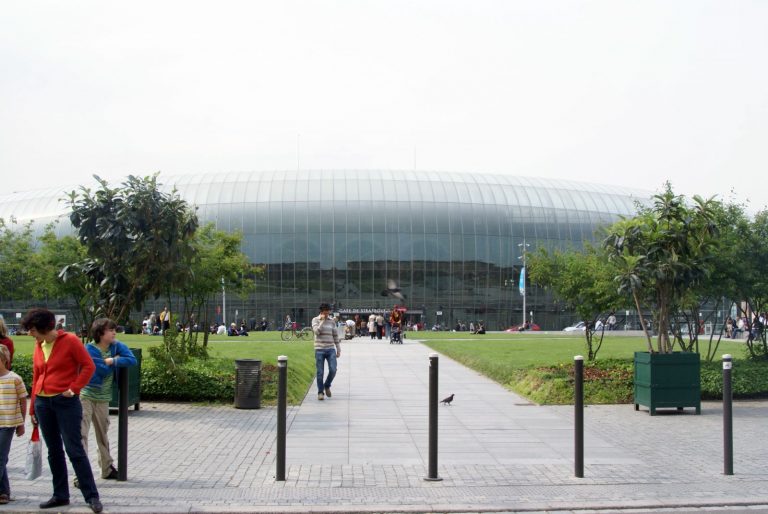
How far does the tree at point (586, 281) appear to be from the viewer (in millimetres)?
18781

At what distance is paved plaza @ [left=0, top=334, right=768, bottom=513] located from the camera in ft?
23.7

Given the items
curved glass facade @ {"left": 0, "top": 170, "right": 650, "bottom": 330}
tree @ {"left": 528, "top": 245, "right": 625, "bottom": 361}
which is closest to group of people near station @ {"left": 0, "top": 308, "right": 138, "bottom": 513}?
tree @ {"left": 528, "top": 245, "right": 625, "bottom": 361}

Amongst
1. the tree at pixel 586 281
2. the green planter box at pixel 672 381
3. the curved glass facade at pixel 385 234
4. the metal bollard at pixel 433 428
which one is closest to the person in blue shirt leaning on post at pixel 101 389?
the metal bollard at pixel 433 428

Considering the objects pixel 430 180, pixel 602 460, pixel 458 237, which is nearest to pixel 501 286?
pixel 458 237

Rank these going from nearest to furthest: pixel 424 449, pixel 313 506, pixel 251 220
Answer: pixel 313 506 → pixel 424 449 → pixel 251 220

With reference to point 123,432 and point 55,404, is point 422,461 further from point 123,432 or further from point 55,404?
point 55,404

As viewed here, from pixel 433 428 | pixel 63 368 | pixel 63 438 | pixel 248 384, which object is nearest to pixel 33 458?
pixel 63 438

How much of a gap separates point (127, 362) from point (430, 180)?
69620 millimetres

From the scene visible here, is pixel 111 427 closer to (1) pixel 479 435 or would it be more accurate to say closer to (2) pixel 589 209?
(1) pixel 479 435

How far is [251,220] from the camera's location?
72812mm

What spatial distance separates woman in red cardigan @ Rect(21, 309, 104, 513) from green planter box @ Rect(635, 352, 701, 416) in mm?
8654

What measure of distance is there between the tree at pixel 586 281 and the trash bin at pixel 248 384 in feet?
26.8

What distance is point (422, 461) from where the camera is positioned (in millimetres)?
9008

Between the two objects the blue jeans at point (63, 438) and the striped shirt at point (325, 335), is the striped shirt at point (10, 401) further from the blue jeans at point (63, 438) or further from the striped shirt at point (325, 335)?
the striped shirt at point (325, 335)
